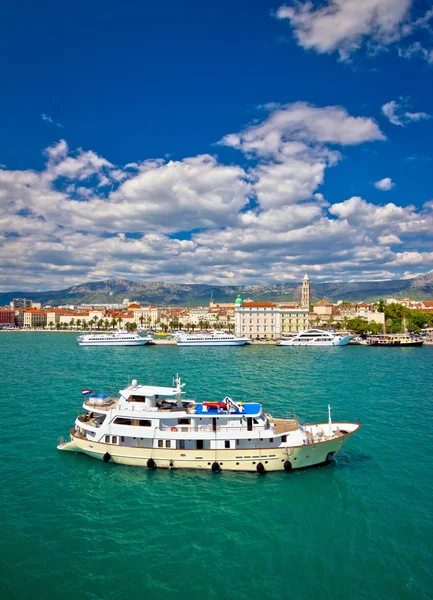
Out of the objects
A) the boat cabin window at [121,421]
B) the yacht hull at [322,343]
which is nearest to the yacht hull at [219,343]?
the yacht hull at [322,343]

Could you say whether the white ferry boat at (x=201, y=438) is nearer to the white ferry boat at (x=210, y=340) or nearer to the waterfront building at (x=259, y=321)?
the white ferry boat at (x=210, y=340)

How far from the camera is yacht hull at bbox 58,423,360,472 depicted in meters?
25.0

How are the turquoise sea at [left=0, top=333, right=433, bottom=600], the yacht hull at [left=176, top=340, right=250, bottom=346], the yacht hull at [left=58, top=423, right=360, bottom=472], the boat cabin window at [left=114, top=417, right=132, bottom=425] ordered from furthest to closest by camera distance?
the yacht hull at [left=176, top=340, right=250, bottom=346] → the boat cabin window at [left=114, top=417, right=132, bottom=425] → the yacht hull at [left=58, top=423, right=360, bottom=472] → the turquoise sea at [left=0, top=333, right=433, bottom=600]

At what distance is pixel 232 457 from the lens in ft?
82.3

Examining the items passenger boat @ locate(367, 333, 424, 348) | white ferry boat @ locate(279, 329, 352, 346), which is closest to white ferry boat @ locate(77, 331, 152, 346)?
white ferry boat @ locate(279, 329, 352, 346)

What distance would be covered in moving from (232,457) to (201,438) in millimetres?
2250

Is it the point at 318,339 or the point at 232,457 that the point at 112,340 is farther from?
the point at 232,457

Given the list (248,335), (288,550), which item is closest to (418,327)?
(248,335)

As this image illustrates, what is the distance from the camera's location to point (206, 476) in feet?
80.4

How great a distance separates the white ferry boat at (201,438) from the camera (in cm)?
2512

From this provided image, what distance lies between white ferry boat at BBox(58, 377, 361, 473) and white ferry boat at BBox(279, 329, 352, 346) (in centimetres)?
9283

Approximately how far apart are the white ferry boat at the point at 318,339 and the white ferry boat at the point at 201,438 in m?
92.8

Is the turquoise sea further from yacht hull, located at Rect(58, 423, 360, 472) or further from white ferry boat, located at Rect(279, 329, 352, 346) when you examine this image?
white ferry boat, located at Rect(279, 329, 352, 346)

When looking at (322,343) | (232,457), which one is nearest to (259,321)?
(322,343)
